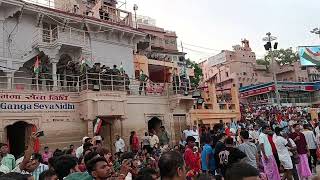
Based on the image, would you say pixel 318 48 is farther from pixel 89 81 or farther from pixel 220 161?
pixel 220 161

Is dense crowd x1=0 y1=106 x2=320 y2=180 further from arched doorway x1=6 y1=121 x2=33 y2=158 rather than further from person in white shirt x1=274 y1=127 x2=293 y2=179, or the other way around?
arched doorway x1=6 y1=121 x2=33 y2=158

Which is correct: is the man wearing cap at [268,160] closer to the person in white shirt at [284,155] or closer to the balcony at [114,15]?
the person in white shirt at [284,155]

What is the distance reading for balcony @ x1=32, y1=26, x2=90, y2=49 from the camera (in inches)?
750

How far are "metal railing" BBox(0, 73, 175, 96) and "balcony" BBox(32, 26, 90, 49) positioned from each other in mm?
1689

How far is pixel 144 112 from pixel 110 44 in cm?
576

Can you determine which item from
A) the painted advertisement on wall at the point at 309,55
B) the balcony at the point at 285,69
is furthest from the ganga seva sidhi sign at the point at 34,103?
the balcony at the point at 285,69

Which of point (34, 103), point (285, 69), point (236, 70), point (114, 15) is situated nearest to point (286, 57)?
point (285, 69)

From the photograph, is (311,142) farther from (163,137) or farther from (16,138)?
(16,138)

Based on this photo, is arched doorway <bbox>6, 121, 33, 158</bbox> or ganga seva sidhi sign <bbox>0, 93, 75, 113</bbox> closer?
ganga seva sidhi sign <bbox>0, 93, 75, 113</bbox>

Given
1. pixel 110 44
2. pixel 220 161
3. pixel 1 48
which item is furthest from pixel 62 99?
pixel 220 161

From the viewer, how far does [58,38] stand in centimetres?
1906

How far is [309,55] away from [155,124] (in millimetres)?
32731

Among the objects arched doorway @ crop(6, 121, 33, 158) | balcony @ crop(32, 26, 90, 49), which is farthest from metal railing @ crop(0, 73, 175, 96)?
arched doorway @ crop(6, 121, 33, 158)

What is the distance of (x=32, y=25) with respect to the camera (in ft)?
64.9
